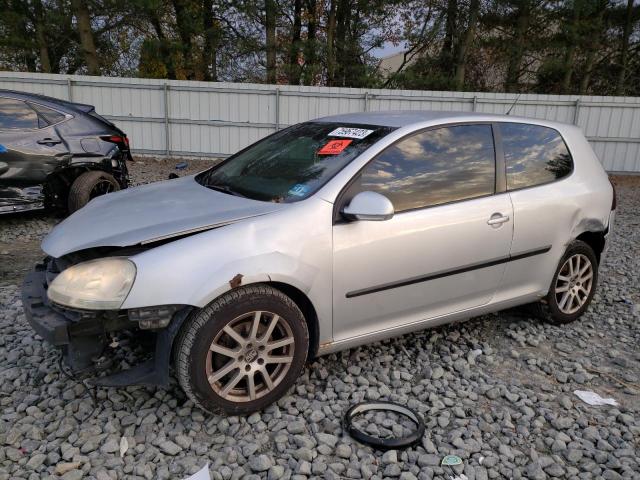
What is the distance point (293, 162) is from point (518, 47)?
15.7 metres

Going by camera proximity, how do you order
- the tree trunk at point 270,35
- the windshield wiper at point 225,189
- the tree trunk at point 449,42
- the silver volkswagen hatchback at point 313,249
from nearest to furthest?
the silver volkswagen hatchback at point 313,249
the windshield wiper at point 225,189
the tree trunk at point 270,35
the tree trunk at point 449,42

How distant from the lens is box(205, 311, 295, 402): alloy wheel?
2602 mm

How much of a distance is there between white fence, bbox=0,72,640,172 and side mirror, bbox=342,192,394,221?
1090 cm

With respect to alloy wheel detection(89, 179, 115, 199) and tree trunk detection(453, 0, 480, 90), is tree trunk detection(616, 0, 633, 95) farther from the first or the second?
alloy wheel detection(89, 179, 115, 199)

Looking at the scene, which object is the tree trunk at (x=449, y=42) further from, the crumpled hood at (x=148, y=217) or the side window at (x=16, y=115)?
the crumpled hood at (x=148, y=217)

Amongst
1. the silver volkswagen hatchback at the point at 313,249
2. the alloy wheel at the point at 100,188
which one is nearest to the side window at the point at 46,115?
the alloy wheel at the point at 100,188

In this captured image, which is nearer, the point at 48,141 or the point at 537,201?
the point at 537,201

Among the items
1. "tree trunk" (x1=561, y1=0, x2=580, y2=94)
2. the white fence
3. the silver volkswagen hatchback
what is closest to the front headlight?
the silver volkswagen hatchback

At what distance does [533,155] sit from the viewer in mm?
3713

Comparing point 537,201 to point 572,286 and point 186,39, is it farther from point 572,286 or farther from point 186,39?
point 186,39

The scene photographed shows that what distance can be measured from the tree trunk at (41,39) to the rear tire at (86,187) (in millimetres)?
12583

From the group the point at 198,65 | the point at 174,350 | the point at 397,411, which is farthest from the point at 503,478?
the point at 198,65

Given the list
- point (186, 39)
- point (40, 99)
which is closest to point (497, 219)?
point (40, 99)

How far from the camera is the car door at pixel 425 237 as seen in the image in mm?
2881
